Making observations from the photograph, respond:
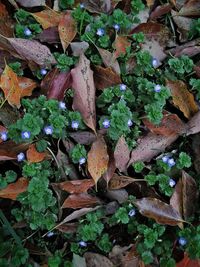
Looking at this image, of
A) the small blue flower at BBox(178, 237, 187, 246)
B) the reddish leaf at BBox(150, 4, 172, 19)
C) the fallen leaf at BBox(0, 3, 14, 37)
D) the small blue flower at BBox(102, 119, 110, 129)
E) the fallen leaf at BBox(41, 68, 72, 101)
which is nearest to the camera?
the small blue flower at BBox(178, 237, 187, 246)

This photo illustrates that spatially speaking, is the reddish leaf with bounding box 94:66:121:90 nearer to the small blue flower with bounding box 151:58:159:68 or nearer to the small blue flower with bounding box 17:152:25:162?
the small blue flower with bounding box 151:58:159:68

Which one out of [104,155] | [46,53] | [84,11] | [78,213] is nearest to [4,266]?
[78,213]

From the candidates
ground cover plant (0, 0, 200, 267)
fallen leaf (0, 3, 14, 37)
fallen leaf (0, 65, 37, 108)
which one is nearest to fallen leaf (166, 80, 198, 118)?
ground cover plant (0, 0, 200, 267)

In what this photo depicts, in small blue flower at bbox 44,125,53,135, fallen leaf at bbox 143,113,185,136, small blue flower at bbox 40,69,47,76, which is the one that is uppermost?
small blue flower at bbox 40,69,47,76

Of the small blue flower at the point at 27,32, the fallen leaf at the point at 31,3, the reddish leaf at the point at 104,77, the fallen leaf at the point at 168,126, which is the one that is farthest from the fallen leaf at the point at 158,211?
the fallen leaf at the point at 31,3

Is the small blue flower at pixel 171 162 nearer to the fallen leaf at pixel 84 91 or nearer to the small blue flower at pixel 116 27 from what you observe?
the fallen leaf at pixel 84 91
